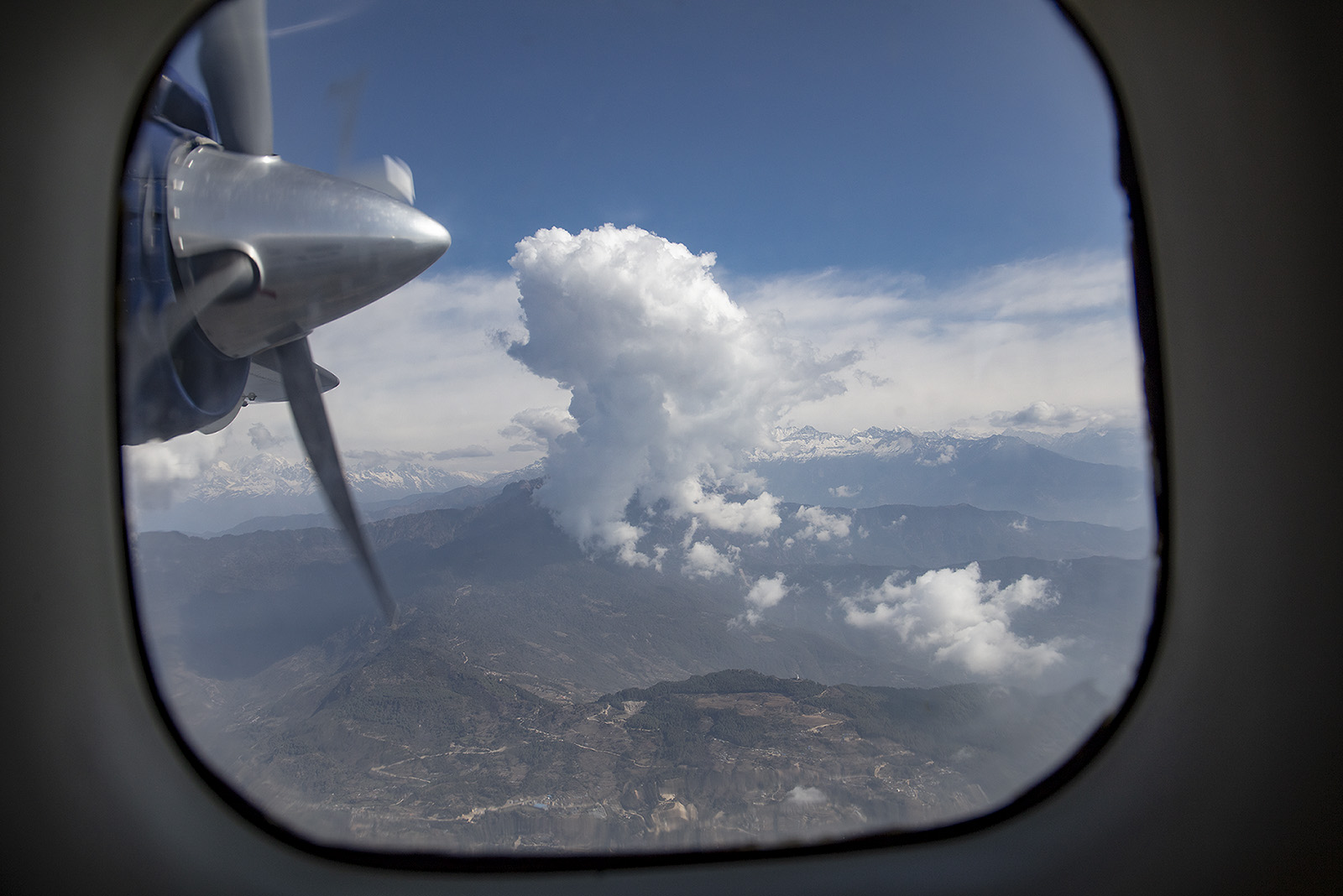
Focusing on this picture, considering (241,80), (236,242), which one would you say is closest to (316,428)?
(236,242)

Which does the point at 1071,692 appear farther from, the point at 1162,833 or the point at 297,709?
the point at 297,709

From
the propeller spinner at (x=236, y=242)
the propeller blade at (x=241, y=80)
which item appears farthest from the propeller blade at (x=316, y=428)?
the propeller blade at (x=241, y=80)

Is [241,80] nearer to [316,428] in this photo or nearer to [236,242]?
[236,242]

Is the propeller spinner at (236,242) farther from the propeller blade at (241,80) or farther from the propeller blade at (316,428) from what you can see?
the propeller blade at (316,428)

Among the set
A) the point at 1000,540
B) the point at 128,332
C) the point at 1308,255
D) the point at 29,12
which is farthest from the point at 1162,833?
the point at 1000,540

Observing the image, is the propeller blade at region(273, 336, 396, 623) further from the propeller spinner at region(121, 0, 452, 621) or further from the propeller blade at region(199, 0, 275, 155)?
the propeller blade at region(199, 0, 275, 155)
